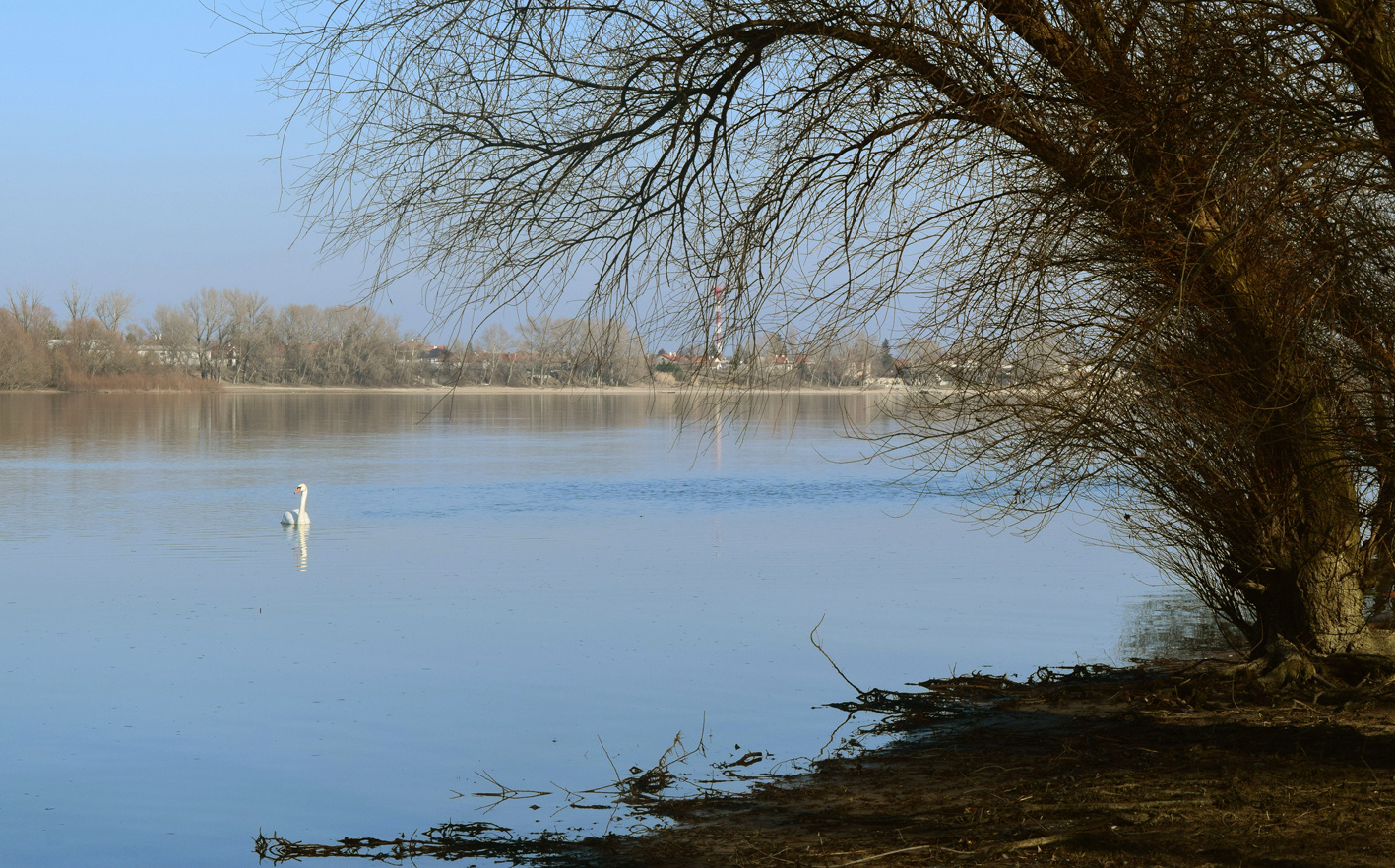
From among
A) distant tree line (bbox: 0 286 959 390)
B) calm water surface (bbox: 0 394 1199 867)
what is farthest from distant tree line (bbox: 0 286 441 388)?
calm water surface (bbox: 0 394 1199 867)

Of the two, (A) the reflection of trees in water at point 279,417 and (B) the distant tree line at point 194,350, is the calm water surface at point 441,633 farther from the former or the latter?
(B) the distant tree line at point 194,350

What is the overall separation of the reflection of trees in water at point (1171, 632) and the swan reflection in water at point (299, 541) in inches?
315

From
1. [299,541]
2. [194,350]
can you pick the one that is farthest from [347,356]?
[299,541]

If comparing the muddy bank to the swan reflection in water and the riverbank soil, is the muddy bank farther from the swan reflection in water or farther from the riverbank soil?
the swan reflection in water

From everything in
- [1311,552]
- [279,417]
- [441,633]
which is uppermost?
[1311,552]

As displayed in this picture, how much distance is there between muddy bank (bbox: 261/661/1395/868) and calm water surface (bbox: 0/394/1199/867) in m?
0.55

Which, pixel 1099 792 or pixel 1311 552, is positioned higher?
pixel 1311 552

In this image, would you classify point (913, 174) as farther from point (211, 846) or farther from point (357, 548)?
point (357, 548)

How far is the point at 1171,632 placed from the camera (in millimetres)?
10094

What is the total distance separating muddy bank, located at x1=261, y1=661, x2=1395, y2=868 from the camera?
4375mm

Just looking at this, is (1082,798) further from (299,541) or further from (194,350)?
(194,350)

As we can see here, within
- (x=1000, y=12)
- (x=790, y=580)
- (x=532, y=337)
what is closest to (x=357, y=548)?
(x=790, y=580)

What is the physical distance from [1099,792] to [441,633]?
20.0 feet

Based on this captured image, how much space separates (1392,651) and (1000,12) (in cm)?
371
